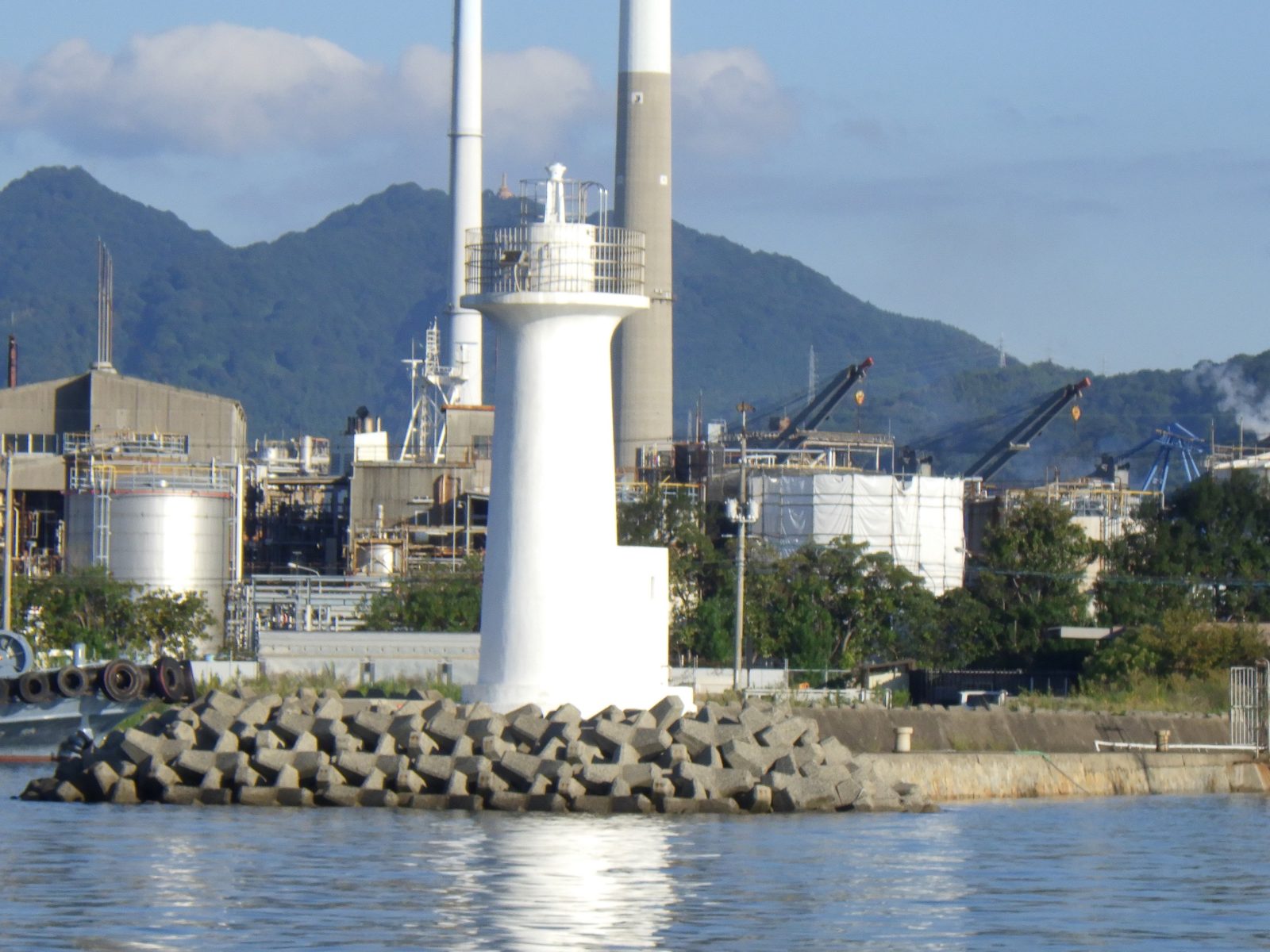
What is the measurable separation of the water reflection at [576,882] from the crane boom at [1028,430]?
98.8 metres

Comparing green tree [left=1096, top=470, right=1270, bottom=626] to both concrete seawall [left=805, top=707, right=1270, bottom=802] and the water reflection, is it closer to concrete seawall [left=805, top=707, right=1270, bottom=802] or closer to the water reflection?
concrete seawall [left=805, top=707, right=1270, bottom=802]

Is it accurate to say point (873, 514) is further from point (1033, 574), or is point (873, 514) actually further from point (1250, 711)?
point (1250, 711)

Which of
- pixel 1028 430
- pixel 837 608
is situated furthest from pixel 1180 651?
pixel 1028 430

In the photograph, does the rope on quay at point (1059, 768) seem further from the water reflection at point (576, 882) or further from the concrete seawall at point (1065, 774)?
the water reflection at point (576, 882)

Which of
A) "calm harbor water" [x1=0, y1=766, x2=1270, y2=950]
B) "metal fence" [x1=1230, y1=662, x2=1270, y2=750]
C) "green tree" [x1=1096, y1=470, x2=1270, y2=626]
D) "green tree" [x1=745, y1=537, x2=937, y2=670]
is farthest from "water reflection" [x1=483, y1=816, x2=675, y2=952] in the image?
"green tree" [x1=1096, y1=470, x2=1270, y2=626]

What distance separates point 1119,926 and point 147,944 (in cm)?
775

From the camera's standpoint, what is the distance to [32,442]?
87688 mm

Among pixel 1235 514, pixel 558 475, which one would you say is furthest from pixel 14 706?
pixel 1235 514

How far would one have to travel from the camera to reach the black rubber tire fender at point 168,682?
35.8 meters

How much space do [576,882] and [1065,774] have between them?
620 inches

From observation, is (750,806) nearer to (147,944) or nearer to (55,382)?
(147,944)

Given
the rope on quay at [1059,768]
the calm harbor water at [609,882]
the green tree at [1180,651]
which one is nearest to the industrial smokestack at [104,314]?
the green tree at [1180,651]

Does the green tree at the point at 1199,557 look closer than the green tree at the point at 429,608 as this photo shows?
No

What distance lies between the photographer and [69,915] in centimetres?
1683
